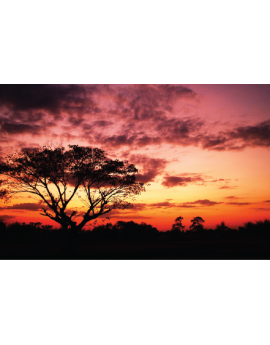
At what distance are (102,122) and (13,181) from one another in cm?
598

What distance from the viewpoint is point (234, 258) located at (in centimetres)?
1001

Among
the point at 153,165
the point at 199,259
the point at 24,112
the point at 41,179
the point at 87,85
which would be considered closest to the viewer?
the point at 199,259

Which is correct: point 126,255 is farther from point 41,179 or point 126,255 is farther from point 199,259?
point 41,179

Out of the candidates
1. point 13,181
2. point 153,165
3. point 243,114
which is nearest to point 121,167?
point 153,165

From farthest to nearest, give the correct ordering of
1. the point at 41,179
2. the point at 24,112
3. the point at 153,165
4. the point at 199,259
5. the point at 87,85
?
the point at 41,179
the point at 153,165
the point at 24,112
the point at 87,85
the point at 199,259

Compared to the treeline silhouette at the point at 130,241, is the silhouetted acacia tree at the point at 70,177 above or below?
above

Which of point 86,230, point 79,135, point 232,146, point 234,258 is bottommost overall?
point 234,258

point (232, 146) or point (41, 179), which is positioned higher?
point (232, 146)

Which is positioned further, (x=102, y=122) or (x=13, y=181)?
(x=13, y=181)

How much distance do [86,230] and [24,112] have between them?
23.0 ft

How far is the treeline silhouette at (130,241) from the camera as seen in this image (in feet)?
35.6

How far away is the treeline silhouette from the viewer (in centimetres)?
1084

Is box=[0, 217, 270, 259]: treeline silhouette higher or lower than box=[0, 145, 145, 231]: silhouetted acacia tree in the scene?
lower

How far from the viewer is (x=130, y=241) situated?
15789 millimetres
